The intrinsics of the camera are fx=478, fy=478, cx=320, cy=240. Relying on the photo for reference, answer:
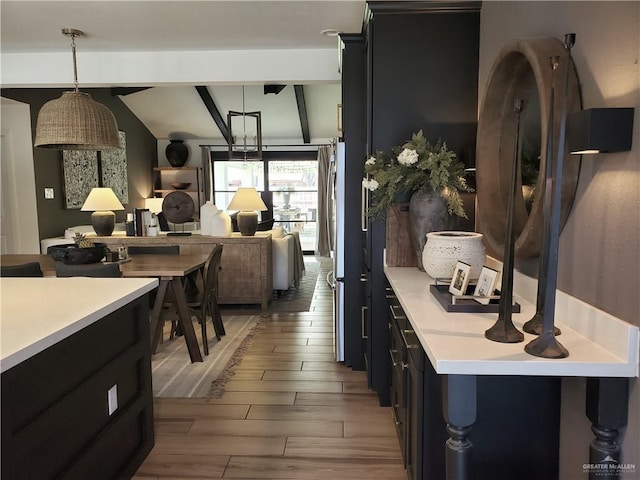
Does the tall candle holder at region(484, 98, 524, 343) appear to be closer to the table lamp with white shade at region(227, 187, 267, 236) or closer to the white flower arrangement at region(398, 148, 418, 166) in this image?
the white flower arrangement at region(398, 148, 418, 166)

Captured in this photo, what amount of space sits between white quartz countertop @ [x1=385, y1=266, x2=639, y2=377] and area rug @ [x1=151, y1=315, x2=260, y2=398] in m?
1.99

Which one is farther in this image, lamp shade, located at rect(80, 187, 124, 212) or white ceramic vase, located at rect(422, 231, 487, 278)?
lamp shade, located at rect(80, 187, 124, 212)

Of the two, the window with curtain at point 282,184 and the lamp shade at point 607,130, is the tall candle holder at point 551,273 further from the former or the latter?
the window with curtain at point 282,184

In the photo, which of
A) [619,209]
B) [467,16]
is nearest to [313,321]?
[467,16]

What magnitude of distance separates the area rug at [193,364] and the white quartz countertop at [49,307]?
112 centimetres

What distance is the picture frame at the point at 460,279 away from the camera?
1.76 metres

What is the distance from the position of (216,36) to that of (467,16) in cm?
177

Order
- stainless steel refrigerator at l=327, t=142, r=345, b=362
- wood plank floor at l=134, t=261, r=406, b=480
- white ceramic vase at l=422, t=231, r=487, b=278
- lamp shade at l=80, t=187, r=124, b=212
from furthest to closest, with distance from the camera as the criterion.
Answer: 1. lamp shade at l=80, t=187, r=124, b=212
2. stainless steel refrigerator at l=327, t=142, r=345, b=362
3. wood plank floor at l=134, t=261, r=406, b=480
4. white ceramic vase at l=422, t=231, r=487, b=278

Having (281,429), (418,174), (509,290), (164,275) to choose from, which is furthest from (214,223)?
(509,290)

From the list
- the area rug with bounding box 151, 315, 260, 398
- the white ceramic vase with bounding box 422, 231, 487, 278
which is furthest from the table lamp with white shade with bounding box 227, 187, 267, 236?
the white ceramic vase with bounding box 422, 231, 487, 278

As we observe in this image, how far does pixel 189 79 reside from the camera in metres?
3.89

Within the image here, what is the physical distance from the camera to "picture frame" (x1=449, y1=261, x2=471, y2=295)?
1.76 m

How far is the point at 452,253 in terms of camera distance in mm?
2047

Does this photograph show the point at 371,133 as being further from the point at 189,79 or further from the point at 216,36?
the point at 189,79
